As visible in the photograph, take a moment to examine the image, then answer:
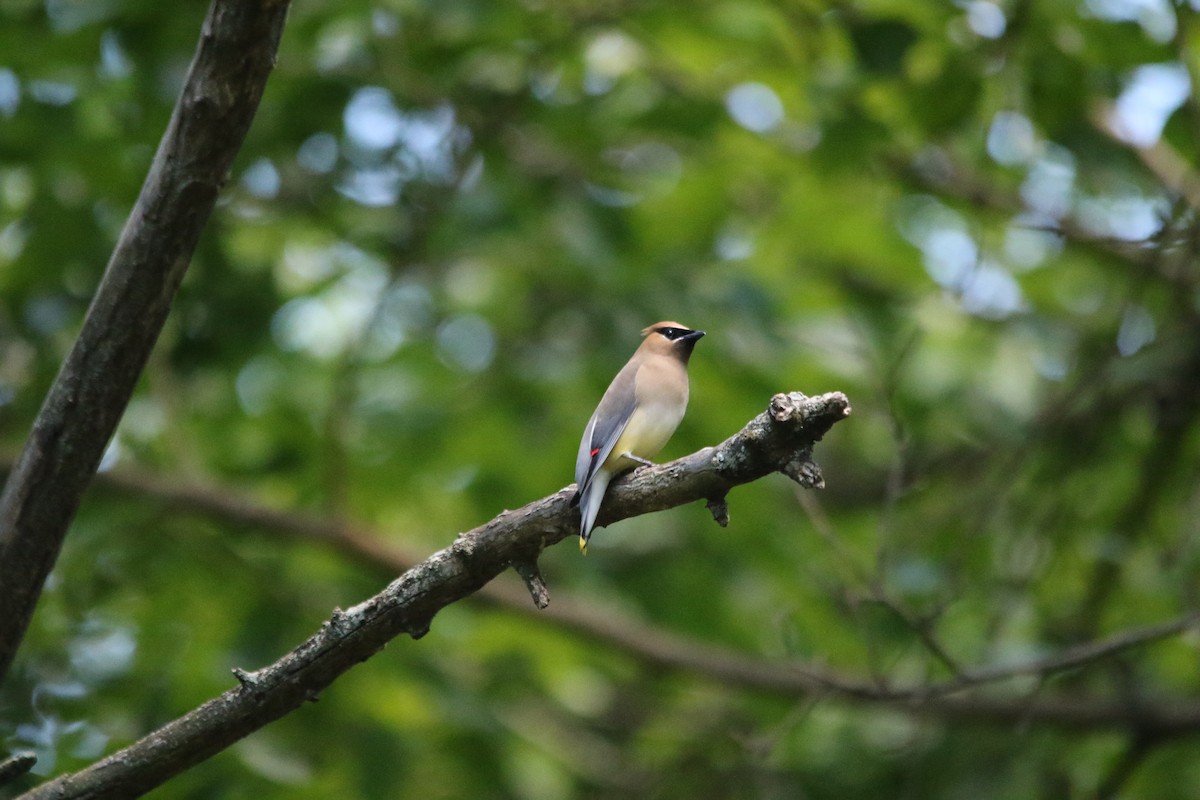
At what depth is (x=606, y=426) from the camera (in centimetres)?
476

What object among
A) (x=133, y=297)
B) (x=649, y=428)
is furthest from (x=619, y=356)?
(x=133, y=297)

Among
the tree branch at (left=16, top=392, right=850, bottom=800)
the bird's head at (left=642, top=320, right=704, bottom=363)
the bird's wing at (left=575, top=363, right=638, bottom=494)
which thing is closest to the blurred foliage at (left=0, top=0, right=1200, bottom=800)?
the bird's head at (left=642, top=320, right=704, bottom=363)

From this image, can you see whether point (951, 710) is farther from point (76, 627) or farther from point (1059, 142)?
point (76, 627)

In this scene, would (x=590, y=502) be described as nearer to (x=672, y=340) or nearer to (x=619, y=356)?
(x=672, y=340)

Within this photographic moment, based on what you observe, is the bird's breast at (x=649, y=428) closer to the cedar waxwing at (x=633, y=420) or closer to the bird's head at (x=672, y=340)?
the cedar waxwing at (x=633, y=420)

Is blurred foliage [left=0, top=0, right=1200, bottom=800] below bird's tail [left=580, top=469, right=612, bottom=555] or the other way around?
below

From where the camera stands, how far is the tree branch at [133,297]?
385 centimetres

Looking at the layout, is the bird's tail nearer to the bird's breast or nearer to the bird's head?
the bird's breast

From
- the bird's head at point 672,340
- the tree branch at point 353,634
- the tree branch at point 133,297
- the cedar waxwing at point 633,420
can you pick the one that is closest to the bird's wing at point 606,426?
the cedar waxwing at point 633,420

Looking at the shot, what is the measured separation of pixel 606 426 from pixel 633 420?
0.41ft

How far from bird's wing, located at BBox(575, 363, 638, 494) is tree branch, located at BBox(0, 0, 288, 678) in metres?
1.42

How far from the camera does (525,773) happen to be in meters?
7.64

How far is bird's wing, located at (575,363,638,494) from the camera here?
4258 mm

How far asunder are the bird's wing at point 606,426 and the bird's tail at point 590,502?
0.02 meters
